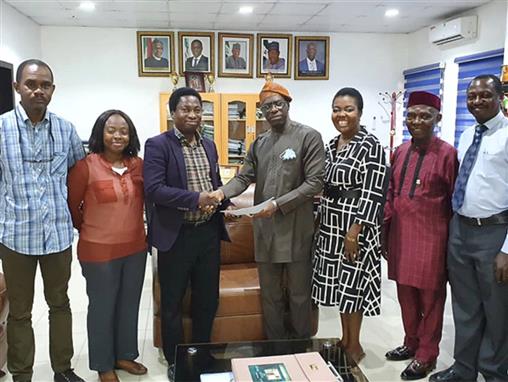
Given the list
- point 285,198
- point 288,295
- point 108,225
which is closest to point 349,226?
point 285,198

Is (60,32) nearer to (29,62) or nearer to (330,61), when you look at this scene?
(330,61)

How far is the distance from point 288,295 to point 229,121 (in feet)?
11.6

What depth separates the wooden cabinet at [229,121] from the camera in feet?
18.1

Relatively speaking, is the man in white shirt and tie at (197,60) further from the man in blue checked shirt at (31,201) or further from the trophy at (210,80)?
the man in blue checked shirt at (31,201)

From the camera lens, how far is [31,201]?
1.93 m

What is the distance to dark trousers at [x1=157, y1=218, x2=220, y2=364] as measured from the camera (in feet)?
7.19

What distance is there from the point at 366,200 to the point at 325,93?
13.3 feet

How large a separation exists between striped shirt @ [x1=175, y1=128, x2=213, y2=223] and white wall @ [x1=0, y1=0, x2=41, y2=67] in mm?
3106

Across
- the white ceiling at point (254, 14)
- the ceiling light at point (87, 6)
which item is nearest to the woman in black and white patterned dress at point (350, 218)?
the white ceiling at point (254, 14)

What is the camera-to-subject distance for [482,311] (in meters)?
2.15

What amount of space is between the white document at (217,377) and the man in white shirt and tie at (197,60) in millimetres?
4489

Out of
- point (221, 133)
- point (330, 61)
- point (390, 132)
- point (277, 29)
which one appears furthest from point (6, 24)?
point (390, 132)

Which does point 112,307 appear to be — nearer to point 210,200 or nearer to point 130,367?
point 130,367

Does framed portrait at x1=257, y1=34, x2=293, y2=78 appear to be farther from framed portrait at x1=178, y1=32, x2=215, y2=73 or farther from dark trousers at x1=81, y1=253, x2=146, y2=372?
dark trousers at x1=81, y1=253, x2=146, y2=372
